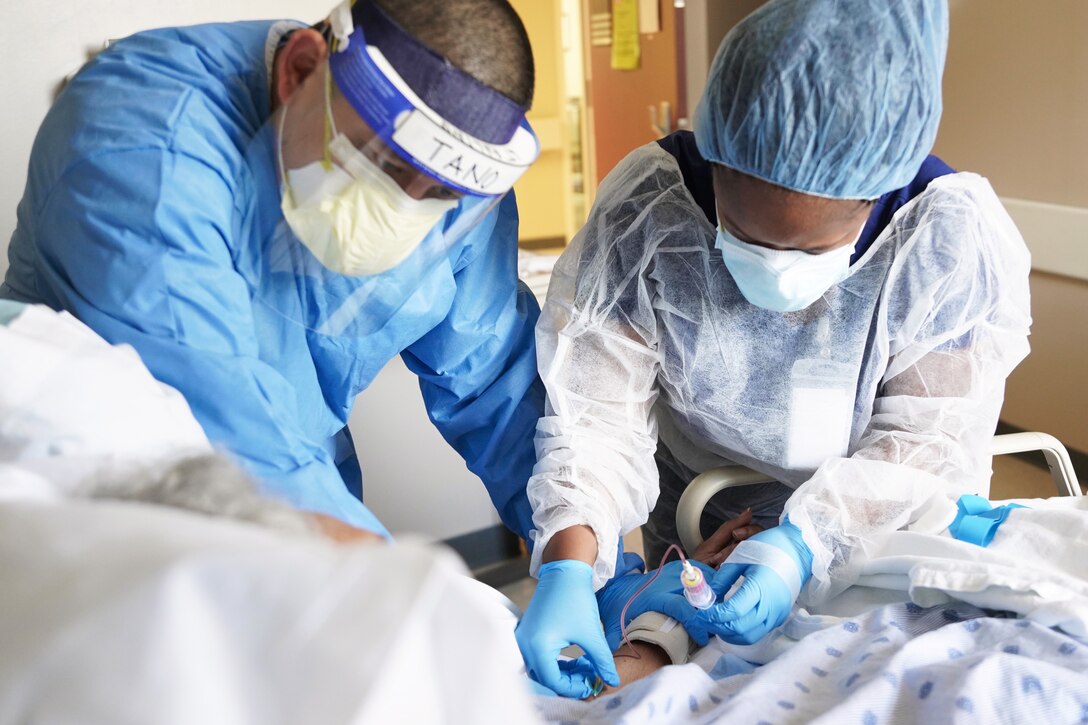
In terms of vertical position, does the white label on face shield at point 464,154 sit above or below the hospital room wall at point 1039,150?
above

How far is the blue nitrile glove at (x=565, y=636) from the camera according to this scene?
3.49 feet

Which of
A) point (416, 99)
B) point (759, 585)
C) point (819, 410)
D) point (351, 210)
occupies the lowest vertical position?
point (759, 585)

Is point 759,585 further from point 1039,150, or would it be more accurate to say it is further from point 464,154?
point 1039,150

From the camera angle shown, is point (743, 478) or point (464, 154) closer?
point (464, 154)

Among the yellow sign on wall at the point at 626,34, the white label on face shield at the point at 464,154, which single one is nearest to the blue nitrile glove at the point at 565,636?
the white label on face shield at the point at 464,154

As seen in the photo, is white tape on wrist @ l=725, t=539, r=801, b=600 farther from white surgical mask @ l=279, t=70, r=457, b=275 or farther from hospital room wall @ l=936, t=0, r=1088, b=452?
hospital room wall @ l=936, t=0, r=1088, b=452

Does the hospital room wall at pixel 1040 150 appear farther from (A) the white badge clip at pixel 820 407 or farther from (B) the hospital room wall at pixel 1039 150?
(A) the white badge clip at pixel 820 407

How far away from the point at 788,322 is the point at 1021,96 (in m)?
2.17

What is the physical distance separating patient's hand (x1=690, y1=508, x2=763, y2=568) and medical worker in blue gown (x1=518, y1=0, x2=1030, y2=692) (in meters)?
0.08

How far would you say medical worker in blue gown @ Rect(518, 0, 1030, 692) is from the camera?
1.07 meters

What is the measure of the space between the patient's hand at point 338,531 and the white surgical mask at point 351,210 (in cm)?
39

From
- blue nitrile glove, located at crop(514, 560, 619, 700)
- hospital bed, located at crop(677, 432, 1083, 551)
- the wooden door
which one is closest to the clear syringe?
blue nitrile glove, located at crop(514, 560, 619, 700)

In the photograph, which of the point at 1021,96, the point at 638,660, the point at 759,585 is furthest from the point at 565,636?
the point at 1021,96

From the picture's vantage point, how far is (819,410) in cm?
129
